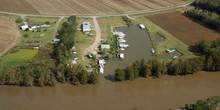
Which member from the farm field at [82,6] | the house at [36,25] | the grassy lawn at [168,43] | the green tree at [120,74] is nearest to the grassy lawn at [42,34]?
the house at [36,25]

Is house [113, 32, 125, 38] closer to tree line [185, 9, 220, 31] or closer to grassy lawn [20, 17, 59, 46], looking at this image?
grassy lawn [20, 17, 59, 46]

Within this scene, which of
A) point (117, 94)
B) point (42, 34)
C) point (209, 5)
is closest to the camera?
point (117, 94)

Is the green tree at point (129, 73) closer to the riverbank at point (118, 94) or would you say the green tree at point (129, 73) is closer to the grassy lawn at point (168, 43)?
the riverbank at point (118, 94)

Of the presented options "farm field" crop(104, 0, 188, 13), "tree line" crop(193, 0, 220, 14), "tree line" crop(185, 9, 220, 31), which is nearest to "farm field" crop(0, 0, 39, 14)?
"farm field" crop(104, 0, 188, 13)

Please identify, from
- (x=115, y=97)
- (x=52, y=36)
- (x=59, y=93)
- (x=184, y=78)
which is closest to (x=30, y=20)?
(x=52, y=36)

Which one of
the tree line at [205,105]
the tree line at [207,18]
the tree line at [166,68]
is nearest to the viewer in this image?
the tree line at [205,105]

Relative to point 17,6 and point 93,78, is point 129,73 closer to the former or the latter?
point 93,78

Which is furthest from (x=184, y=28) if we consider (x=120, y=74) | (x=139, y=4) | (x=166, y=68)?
(x=120, y=74)
